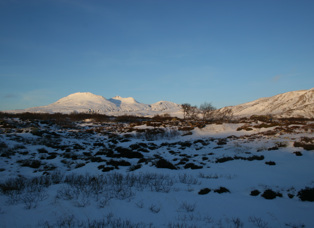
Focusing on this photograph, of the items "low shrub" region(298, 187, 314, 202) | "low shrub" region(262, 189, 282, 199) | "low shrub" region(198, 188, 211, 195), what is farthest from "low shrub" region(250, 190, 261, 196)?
"low shrub" region(198, 188, 211, 195)

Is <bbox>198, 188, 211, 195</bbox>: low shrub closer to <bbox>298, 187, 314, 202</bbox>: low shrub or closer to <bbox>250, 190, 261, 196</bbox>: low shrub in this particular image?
<bbox>250, 190, 261, 196</bbox>: low shrub

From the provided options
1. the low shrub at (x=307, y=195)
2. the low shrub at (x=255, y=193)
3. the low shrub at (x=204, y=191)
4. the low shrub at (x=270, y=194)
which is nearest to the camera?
the low shrub at (x=307, y=195)

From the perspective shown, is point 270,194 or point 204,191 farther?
point 204,191

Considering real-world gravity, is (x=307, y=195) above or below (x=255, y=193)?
above

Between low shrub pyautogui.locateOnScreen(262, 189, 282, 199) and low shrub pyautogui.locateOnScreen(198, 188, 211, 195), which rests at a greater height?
low shrub pyautogui.locateOnScreen(262, 189, 282, 199)

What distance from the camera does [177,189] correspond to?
664 cm

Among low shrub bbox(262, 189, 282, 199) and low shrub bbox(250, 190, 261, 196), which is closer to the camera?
low shrub bbox(262, 189, 282, 199)

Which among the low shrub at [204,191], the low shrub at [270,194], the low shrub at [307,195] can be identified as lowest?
the low shrub at [204,191]

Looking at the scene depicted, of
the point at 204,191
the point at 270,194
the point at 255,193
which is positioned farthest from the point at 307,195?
the point at 204,191

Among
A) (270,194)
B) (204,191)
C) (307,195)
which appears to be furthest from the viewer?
(204,191)

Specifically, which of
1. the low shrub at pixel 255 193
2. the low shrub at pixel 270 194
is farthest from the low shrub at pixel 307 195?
the low shrub at pixel 255 193

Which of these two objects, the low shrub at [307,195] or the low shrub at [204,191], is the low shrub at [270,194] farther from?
the low shrub at [204,191]

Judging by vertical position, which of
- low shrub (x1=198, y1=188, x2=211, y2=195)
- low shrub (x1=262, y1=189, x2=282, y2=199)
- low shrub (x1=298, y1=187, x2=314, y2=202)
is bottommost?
low shrub (x1=198, y1=188, x2=211, y2=195)

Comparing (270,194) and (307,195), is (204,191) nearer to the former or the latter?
(270,194)
